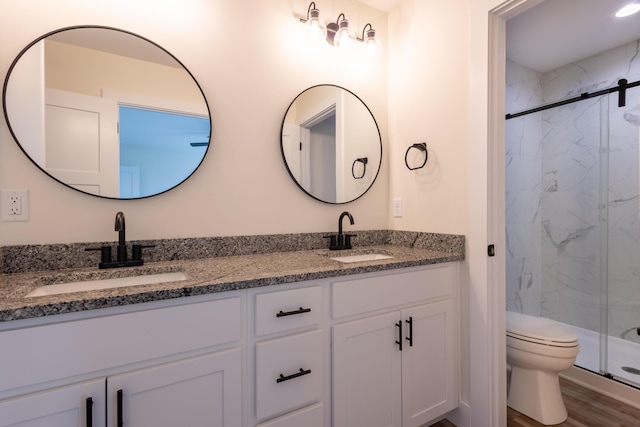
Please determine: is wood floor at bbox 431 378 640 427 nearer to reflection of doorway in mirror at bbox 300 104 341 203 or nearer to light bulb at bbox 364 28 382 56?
reflection of doorway in mirror at bbox 300 104 341 203

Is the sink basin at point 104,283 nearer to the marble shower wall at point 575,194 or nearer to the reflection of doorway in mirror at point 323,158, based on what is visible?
the reflection of doorway in mirror at point 323,158

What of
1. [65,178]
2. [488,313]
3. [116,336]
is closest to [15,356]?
[116,336]

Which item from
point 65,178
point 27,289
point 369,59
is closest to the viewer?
point 27,289

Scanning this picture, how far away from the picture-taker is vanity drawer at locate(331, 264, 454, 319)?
125 centimetres

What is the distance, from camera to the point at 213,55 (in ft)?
5.05

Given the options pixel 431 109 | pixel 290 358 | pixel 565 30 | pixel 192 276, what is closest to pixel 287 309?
pixel 290 358

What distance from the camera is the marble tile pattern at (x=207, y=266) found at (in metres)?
0.84

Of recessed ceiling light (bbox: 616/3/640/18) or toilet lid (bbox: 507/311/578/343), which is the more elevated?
recessed ceiling light (bbox: 616/3/640/18)

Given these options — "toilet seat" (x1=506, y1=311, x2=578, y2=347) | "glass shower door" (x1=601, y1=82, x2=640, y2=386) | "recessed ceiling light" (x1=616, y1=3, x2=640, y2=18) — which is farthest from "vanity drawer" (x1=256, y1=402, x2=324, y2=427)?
"recessed ceiling light" (x1=616, y1=3, x2=640, y2=18)

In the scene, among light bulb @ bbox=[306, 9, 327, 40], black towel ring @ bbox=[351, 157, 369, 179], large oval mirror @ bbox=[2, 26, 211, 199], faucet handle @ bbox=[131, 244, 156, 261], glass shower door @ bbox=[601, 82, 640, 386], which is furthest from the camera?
glass shower door @ bbox=[601, 82, 640, 386]

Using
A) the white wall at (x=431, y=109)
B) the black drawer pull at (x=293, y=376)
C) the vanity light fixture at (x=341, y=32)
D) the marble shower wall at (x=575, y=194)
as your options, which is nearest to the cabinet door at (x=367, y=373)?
the black drawer pull at (x=293, y=376)

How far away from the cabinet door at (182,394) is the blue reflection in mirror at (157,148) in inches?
31.0

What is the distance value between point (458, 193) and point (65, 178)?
5.83 ft

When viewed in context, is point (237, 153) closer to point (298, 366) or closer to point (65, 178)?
point (65, 178)
